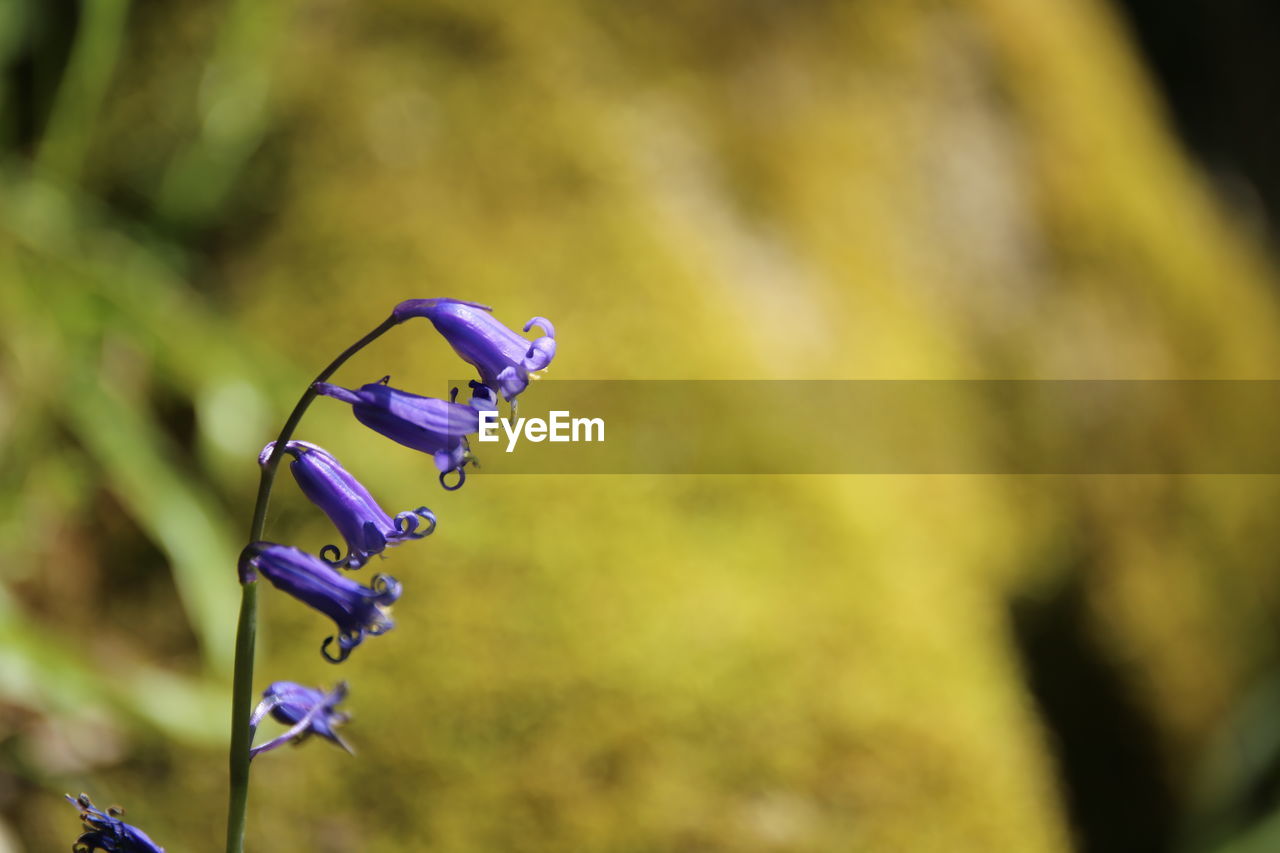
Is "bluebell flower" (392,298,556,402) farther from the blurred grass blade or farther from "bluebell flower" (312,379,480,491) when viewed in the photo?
the blurred grass blade

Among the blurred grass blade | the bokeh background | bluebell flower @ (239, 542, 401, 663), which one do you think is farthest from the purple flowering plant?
the blurred grass blade

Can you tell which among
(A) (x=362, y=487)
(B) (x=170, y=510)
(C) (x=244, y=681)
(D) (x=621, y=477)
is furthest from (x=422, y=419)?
(B) (x=170, y=510)

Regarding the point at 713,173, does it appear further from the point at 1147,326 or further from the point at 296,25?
the point at 1147,326

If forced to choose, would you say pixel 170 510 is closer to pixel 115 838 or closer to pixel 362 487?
pixel 115 838

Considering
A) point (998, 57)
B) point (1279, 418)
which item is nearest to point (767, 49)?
point (998, 57)

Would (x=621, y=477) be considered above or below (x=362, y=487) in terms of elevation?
above

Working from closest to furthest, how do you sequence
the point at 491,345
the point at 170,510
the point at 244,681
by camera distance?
1. the point at 244,681
2. the point at 491,345
3. the point at 170,510
